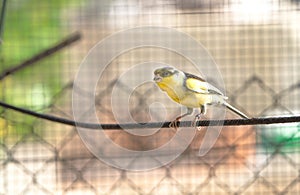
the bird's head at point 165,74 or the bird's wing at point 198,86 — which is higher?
the bird's head at point 165,74

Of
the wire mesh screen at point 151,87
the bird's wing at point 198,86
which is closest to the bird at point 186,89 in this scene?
the bird's wing at point 198,86

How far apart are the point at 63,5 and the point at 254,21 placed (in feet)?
0.96

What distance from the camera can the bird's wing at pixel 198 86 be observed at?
1.42ft

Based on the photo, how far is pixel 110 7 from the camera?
0.98 meters

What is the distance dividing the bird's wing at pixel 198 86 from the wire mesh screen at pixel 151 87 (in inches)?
13.6

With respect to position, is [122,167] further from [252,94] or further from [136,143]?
[252,94]

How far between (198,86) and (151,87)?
0.39 m

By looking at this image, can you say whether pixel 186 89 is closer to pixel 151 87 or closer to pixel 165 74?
pixel 165 74

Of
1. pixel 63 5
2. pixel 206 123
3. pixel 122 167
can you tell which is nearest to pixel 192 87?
pixel 206 123

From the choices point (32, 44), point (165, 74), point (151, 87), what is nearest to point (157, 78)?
point (165, 74)

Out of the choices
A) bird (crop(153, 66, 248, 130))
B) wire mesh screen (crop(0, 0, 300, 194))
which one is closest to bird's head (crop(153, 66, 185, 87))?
bird (crop(153, 66, 248, 130))

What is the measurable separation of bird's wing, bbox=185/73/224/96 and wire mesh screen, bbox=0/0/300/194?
1.14ft

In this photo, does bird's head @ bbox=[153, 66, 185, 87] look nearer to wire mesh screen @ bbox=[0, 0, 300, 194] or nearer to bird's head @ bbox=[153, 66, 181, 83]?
bird's head @ bbox=[153, 66, 181, 83]

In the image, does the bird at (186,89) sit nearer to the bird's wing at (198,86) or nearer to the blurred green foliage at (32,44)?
the bird's wing at (198,86)
